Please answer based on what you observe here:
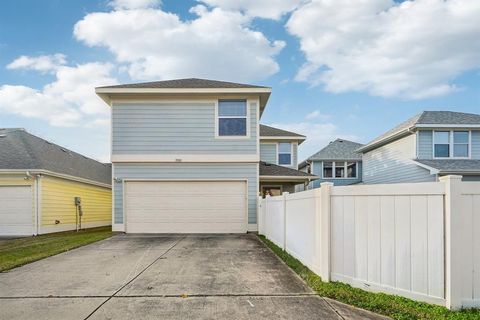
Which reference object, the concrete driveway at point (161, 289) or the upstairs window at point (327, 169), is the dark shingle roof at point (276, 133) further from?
the concrete driveway at point (161, 289)

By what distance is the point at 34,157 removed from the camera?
14016mm

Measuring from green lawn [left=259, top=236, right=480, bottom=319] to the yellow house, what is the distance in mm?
12329

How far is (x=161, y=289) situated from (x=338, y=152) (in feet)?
74.7

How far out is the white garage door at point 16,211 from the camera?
1329 cm

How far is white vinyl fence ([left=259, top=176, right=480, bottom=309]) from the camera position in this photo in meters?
3.84

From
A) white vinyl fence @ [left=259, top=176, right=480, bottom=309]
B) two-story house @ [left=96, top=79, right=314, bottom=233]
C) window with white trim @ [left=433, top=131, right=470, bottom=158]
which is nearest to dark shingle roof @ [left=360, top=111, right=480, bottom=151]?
window with white trim @ [left=433, top=131, right=470, bottom=158]

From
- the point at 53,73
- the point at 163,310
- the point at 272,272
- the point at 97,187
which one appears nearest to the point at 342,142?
the point at 97,187

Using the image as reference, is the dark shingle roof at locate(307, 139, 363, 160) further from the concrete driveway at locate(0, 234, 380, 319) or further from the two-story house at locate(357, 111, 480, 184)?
the concrete driveway at locate(0, 234, 380, 319)

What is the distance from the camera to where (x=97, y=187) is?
63.0ft

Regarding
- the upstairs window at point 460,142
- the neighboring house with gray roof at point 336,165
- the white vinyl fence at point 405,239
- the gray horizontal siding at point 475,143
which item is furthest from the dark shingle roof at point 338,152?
the white vinyl fence at point 405,239

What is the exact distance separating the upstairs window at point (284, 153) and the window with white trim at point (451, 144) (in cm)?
796

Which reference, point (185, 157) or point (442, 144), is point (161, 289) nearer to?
point (185, 157)

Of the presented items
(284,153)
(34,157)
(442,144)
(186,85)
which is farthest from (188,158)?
(442,144)

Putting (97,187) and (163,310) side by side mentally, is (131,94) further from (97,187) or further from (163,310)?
(163,310)
